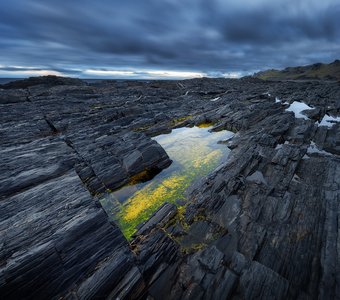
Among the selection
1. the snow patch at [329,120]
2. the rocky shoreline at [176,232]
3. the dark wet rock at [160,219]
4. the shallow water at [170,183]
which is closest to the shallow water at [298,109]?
the snow patch at [329,120]

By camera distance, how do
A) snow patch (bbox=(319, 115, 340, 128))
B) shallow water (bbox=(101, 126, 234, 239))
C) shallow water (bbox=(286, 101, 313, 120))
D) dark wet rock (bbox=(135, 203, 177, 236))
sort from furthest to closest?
shallow water (bbox=(286, 101, 313, 120)), snow patch (bbox=(319, 115, 340, 128)), shallow water (bbox=(101, 126, 234, 239)), dark wet rock (bbox=(135, 203, 177, 236))

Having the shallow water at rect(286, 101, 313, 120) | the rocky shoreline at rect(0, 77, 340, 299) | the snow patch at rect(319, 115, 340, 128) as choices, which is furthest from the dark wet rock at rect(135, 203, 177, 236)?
the shallow water at rect(286, 101, 313, 120)

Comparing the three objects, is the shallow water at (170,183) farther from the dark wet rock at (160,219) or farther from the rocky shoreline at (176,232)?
the rocky shoreline at (176,232)

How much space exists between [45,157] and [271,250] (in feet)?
74.9

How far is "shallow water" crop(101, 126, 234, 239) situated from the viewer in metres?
17.7

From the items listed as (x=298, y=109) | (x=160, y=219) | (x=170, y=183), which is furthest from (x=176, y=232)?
(x=298, y=109)

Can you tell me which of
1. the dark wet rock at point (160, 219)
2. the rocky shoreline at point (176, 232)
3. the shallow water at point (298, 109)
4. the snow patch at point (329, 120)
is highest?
the rocky shoreline at point (176, 232)

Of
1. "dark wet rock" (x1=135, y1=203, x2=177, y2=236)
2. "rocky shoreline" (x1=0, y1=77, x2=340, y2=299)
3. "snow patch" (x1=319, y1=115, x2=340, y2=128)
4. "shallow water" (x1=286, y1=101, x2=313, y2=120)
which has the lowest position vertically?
"shallow water" (x1=286, y1=101, x2=313, y2=120)

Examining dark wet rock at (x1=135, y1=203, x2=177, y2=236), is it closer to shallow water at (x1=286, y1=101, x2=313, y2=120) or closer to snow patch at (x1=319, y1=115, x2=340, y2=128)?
snow patch at (x1=319, y1=115, x2=340, y2=128)

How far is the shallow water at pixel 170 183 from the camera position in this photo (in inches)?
696

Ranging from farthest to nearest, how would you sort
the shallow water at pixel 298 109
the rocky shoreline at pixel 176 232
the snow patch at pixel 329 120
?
the shallow water at pixel 298 109, the snow patch at pixel 329 120, the rocky shoreline at pixel 176 232

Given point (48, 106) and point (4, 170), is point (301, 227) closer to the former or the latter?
point (4, 170)

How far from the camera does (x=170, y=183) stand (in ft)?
72.9

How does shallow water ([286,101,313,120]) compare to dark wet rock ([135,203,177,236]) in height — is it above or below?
below
